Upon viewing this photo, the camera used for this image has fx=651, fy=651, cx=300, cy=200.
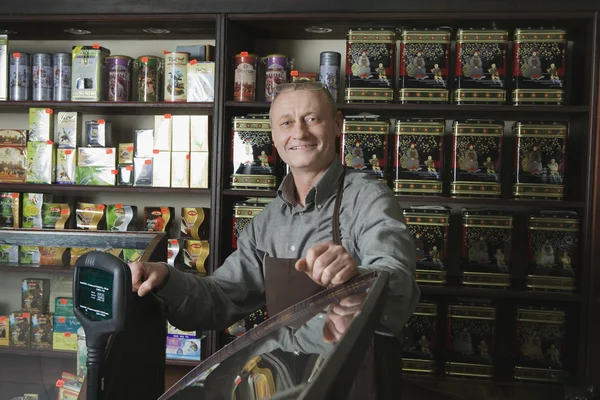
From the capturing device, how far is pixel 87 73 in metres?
3.22

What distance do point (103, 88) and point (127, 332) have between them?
2.39 m

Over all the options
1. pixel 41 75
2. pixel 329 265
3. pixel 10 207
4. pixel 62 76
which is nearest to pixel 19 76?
pixel 41 75

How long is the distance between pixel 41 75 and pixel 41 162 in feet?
1.46

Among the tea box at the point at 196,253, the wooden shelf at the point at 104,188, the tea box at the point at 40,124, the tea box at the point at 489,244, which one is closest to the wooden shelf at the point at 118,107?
the tea box at the point at 40,124

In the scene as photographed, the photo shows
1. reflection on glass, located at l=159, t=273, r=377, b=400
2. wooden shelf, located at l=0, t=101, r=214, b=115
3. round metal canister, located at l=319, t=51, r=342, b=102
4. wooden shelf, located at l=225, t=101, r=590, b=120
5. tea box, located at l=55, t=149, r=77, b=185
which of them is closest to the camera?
reflection on glass, located at l=159, t=273, r=377, b=400

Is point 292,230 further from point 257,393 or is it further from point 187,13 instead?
point 187,13

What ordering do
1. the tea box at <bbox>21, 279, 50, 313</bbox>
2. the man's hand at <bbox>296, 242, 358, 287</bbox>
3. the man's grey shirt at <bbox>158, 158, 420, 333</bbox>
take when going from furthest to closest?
the man's grey shirt at <bbox>158, 158, 420, 333</bbox> < the tea box at <bbox>21, 279, 50, 313</bbox> < the man's hand at <bbox>296, 242, 358, 287</bbox>

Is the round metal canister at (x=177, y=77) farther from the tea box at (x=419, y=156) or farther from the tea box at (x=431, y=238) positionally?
the tea box at (x=431, y=238)

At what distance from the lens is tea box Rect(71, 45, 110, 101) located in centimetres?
321

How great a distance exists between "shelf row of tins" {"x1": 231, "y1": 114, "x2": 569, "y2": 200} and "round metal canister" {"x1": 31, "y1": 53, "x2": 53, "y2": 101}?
5.07 ft

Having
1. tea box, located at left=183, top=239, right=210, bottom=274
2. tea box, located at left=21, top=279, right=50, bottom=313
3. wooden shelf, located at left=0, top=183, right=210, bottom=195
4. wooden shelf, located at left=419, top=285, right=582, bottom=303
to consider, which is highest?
wooden shelf, located at left=0, top=183, right=210, bottom=195

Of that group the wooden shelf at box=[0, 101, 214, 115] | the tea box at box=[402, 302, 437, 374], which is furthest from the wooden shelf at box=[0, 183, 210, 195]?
the tea box at box=[402, 302, 437, 374]

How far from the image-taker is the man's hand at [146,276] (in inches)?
47.1

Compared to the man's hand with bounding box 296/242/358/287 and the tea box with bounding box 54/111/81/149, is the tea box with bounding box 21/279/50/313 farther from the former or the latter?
the tea box with bounding box 54/111/81/149
